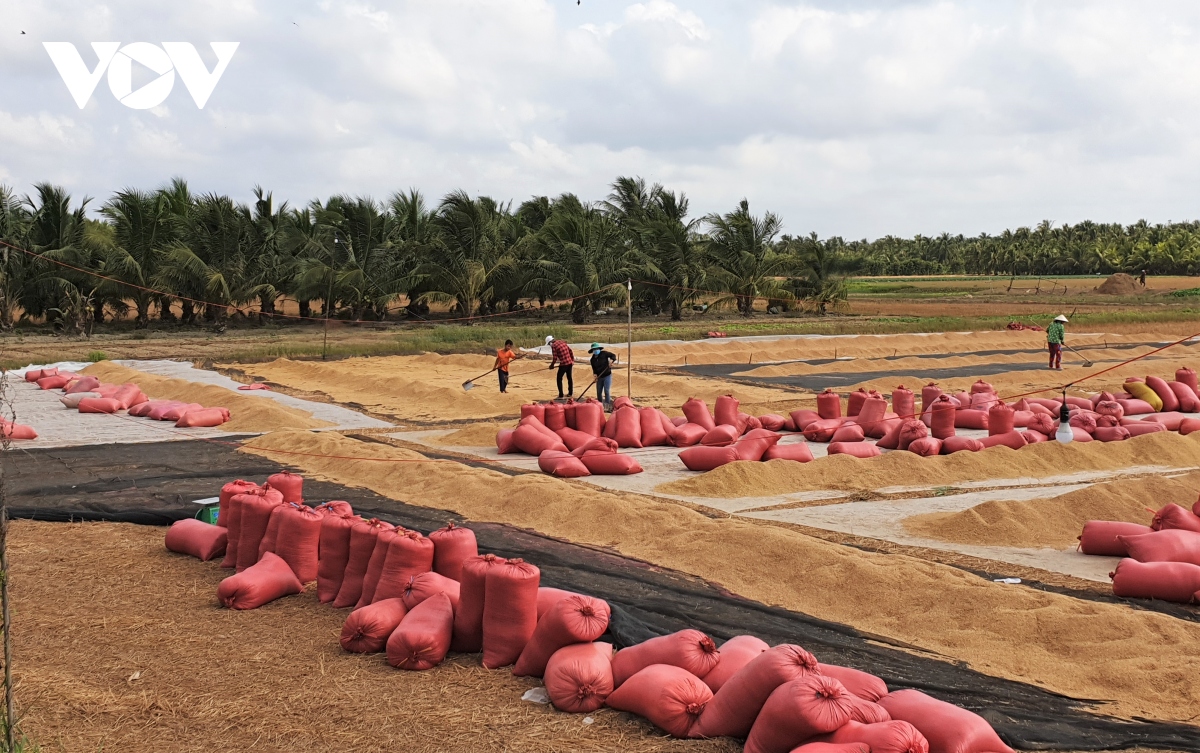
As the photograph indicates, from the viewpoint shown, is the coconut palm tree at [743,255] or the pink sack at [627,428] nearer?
the pink sack at [627,428]

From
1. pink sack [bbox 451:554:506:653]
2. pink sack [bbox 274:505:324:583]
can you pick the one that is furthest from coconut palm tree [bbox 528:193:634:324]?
pink sack [bbox 451:554:506:653]

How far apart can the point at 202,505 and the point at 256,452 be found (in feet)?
15.7

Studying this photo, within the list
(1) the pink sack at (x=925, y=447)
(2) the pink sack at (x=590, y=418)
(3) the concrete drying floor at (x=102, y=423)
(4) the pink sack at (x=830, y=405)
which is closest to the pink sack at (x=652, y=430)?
(2) the pink sack at (x=590, y=418)

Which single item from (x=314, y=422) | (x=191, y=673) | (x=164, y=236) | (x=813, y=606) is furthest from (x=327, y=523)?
(x=164, y=236)

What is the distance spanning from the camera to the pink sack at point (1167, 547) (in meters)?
8.91

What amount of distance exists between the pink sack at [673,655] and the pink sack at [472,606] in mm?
1162

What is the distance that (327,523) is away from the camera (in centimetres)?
870

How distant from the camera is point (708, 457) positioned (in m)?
14.1

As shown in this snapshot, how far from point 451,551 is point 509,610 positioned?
1286 millimetres

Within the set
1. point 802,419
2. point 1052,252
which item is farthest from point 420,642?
point 1052,252

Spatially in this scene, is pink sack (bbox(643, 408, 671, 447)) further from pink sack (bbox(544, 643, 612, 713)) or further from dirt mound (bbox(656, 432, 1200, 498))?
pink sack (bbox(544, 643, 612, 713))

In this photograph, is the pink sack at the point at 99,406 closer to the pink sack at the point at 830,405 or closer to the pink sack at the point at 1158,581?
the pink sack at the point at 830,405

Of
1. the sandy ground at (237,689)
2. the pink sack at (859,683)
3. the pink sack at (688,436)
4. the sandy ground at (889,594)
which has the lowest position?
the sandy ground at (237,689)

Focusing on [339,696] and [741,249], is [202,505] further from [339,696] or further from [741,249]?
[741,249]
